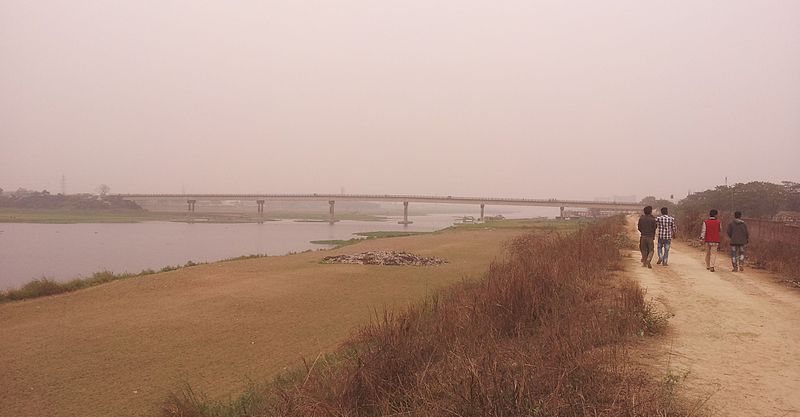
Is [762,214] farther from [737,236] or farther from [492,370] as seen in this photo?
[492,370]

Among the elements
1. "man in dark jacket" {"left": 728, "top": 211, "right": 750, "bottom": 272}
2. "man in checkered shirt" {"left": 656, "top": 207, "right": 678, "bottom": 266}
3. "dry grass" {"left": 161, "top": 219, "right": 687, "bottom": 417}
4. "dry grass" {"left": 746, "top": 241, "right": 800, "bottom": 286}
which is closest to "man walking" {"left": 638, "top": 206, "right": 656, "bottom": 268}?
"man in checkered shirt" {"left": 656, "top": 207, "right": 678, "bottom": 266}

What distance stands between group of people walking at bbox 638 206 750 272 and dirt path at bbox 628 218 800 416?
1402 mm

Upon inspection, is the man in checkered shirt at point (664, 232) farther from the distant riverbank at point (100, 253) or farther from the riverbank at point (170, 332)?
the distant riverbank at point (100, 253)

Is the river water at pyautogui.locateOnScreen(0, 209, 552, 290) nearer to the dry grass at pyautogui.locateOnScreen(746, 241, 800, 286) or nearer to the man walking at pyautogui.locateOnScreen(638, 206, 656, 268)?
the man walking at pyautogui.locateOnScreen(638, 206, 656, 268)

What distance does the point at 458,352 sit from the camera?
17.2ft

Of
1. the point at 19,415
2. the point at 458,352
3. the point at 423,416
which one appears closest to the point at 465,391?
the point at 423,416

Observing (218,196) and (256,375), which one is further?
(218,196)

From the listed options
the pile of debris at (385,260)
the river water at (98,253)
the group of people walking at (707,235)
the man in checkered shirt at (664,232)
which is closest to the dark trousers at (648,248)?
the group of people walking at (707,235)

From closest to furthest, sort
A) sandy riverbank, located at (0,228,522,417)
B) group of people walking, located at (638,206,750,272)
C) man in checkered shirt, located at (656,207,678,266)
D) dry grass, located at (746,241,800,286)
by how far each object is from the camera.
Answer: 1. sandy riverbank, located at (0,228,522,417)
2. dry grass, located at (746,241,800,286)
3. group of people walking, located at (638,206,750,272)
4. man in checkered shirt, located at (656,207,678,266)

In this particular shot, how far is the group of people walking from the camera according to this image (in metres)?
13.5

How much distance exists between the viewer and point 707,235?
1389 centimetres

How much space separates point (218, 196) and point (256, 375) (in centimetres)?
10376

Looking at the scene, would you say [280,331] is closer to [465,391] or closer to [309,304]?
[309,304]

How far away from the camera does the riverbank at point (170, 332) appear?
7.41 meters
